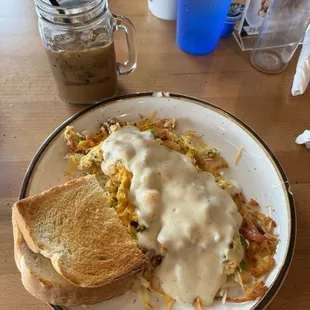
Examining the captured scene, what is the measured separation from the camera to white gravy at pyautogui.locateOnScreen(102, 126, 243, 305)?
1155 millimetres

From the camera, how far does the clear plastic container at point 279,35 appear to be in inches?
69.3

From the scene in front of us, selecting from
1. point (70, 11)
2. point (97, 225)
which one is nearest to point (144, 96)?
point (70, 11)

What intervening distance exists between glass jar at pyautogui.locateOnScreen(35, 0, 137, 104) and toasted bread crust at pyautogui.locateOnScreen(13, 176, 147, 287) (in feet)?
1.54

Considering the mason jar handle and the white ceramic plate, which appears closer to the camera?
the white ceramic plate

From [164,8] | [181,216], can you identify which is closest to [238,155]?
[181,216]

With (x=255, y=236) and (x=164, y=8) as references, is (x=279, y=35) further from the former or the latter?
(x=255, y=236)

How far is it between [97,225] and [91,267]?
15 cm

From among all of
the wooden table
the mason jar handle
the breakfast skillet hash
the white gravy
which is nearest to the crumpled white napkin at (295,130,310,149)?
the wooden table

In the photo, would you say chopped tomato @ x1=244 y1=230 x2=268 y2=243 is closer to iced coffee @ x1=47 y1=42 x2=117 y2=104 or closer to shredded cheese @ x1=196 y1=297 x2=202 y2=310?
shredded cheese @ x1=196 y1=297 x2=202 y2=310

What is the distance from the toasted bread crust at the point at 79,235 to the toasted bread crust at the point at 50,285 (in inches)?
1.0

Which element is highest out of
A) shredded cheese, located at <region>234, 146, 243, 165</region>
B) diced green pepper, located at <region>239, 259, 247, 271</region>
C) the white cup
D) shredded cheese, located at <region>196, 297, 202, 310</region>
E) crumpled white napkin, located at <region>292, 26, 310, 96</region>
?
the white cup

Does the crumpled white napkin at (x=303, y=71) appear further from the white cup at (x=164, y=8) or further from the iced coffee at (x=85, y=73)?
the iced coffee at (x=85, y=73)

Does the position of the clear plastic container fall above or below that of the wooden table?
above

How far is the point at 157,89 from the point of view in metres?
1.77
